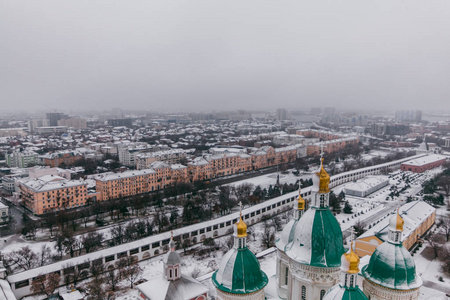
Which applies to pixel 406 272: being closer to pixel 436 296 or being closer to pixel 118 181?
pixel 436 296

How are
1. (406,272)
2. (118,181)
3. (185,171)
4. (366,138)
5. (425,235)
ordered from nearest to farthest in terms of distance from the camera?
(406,272) → (425,235) → (118,181) → (185,171) → (366,138)

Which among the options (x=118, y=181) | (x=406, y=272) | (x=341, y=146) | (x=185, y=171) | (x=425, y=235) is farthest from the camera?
(x=341, y=146)

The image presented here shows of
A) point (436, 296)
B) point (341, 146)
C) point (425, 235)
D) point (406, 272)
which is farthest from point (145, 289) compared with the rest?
point (341, 146)

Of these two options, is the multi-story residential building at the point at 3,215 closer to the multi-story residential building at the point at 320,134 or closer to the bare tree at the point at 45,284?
the bare tree at the point at 45,284

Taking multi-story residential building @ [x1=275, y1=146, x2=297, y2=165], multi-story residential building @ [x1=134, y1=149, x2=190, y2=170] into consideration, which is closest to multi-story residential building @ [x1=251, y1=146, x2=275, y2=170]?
multi-story residential building @ [x1=275, y1=146, x2=297, y2=165]

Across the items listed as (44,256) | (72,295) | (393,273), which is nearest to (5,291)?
(72,295)

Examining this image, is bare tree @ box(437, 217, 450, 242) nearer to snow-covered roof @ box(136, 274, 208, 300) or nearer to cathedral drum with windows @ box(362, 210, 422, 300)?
cathedral drum with windows @ box(362, 210, 422, 300)

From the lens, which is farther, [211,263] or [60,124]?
[60,124]
